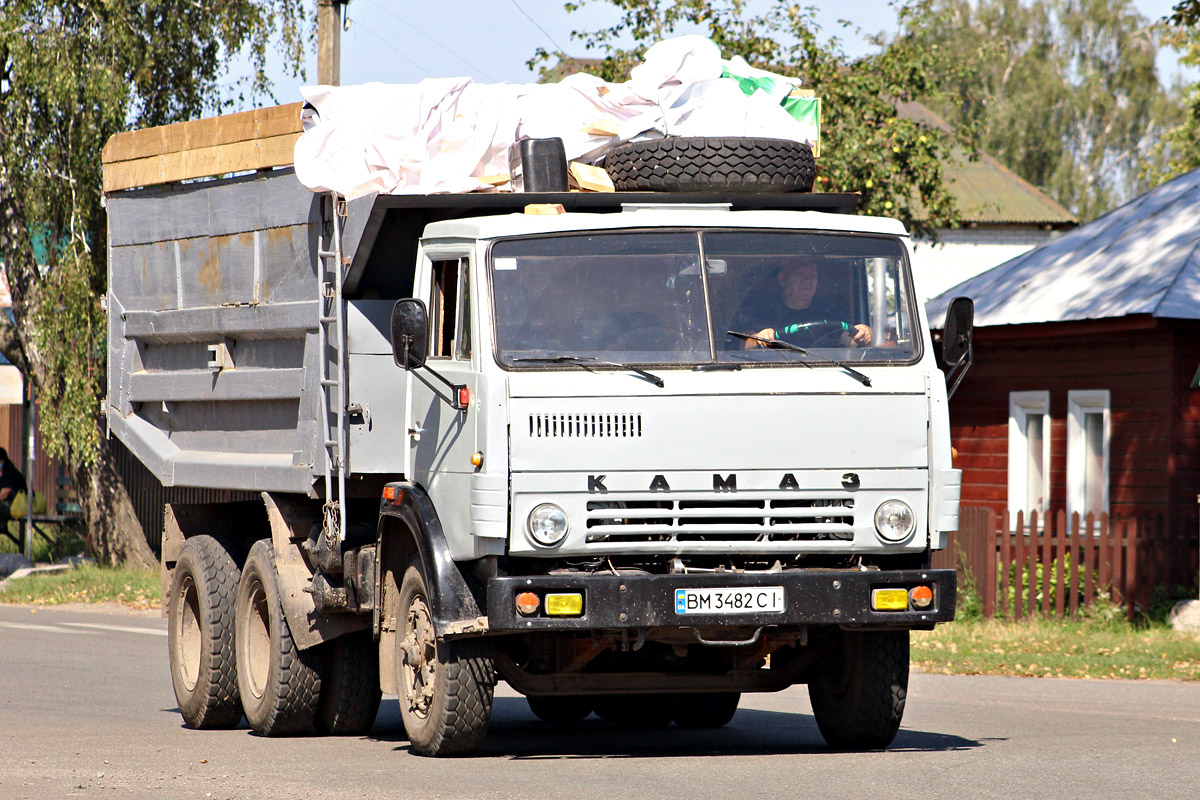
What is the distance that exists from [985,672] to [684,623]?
7249mm

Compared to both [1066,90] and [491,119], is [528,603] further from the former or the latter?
[1066,90]

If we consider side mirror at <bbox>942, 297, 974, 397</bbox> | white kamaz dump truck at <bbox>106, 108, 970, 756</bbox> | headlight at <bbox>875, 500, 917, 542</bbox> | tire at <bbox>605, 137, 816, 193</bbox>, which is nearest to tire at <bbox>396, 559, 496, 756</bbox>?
white kamaz dump truck at <bbox>106, 108, 970, 756</bbox>

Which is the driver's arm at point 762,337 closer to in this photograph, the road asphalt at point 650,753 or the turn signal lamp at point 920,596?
the turn signal lamp at point 920,596

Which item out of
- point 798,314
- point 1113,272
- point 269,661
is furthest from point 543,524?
point 1113,272

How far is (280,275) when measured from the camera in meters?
10.2

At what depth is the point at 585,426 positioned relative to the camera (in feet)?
26.5

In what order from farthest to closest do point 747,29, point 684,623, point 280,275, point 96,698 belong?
point 747,29 → point 96,698 → point 280,275 → point 684,623

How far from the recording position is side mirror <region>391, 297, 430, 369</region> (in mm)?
8273

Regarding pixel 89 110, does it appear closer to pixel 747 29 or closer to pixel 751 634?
pixel 747 29

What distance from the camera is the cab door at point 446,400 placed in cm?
823

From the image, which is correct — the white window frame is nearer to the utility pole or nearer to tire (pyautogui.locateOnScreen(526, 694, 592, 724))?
the utility pole

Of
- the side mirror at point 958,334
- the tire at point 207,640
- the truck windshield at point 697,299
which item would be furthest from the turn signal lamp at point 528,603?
the tire at point 207,640

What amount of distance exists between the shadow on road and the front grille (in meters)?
1.57

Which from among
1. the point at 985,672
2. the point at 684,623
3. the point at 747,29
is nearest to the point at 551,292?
the point at 684,623
